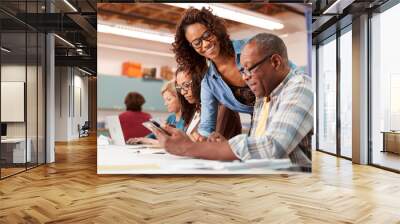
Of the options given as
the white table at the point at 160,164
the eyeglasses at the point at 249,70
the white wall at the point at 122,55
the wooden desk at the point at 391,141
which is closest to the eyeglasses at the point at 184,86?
the white wall at the point at 122,55

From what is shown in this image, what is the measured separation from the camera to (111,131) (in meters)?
5.79

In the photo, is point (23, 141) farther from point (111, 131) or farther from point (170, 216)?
point (170, 216)

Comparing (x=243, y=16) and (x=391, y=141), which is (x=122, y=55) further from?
(x=391, y=141)

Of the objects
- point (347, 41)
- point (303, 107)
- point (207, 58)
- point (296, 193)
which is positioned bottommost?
point (296, 193)

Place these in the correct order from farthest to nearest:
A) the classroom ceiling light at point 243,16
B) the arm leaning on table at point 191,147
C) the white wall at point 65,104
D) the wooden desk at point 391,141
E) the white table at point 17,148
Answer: the white wall at point 65,104
the wooden desk at point 391,141
the white table at point 17,148
the classroom ceiling light at point 243,16
the arm leaning on table at point 191,147

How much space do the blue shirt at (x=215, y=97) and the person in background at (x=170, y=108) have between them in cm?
39

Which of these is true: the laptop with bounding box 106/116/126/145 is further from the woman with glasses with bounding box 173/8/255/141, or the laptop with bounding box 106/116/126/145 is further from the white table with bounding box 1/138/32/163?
the white table with bounding box 1/138/32/163

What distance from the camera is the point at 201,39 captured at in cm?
563

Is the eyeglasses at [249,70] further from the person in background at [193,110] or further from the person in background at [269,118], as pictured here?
the person in background at [193,110]

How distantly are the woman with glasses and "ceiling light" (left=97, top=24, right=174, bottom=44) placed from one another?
6.8 inches

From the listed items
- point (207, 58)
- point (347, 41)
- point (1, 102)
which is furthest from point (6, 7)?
point (347, 41)

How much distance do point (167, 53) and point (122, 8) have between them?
97 cm

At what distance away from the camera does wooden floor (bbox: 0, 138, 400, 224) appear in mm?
3789

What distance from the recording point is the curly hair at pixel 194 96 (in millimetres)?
5723
